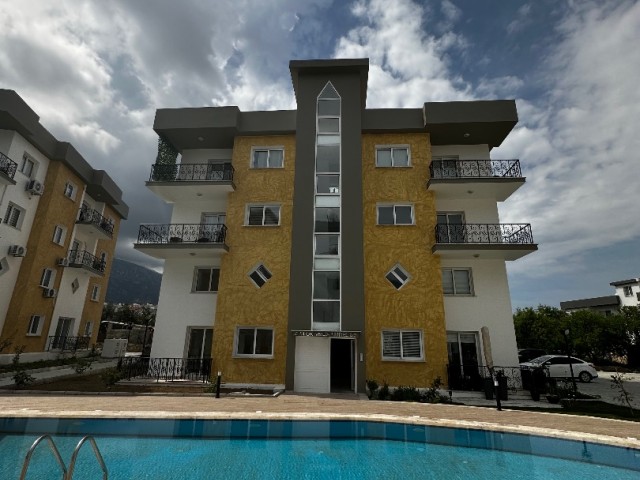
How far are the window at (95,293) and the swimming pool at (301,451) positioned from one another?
934 inches

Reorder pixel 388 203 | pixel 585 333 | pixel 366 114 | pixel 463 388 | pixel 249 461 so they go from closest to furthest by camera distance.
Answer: pixel 249 461, pixel 463 388, pixel 388 203, pixel 366 114, pixel 585 333

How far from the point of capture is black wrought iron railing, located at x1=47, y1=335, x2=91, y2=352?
78.7ft

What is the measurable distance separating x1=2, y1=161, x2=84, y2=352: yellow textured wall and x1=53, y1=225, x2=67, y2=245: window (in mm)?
288

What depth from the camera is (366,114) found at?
19.2m

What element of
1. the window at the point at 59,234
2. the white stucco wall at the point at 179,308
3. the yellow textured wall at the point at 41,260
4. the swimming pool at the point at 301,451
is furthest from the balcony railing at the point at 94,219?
the swimming pool at the point at 301,451

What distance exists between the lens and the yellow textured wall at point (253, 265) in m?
16.1

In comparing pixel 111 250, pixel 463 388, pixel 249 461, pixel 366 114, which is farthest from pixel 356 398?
pixel 111 250

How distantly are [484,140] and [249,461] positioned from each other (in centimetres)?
1972

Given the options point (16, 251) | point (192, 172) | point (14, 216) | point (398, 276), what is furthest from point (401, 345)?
point (14, 216)

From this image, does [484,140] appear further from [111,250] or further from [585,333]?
[111,250]

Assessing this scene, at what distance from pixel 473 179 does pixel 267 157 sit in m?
11.7

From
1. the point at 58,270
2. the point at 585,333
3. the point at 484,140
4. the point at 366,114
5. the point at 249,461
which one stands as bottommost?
the point at 249,461

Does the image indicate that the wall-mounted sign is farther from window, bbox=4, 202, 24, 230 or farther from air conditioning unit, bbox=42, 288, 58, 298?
window, bbox=4, 202, 24, 230

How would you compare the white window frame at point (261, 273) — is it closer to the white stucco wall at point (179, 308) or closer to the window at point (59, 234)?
the white stucco wall at point (179, 308)
